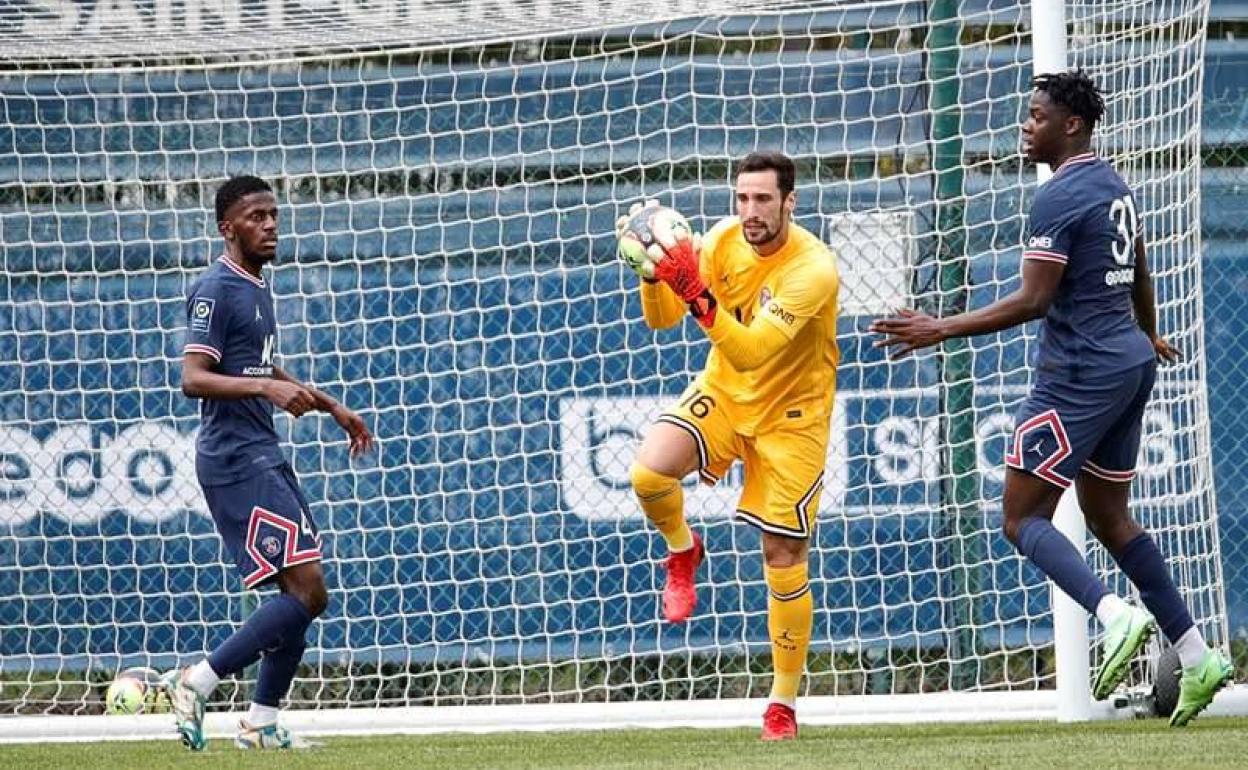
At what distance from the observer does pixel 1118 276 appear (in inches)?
267

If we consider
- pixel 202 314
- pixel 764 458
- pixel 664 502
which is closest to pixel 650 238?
pixel 764 458

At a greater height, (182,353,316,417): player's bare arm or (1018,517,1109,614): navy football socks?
(182,353,316,417): player's bare arm

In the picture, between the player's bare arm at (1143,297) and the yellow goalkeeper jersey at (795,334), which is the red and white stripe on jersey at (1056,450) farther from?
the yellow goalkeeper jersey at (795,334)

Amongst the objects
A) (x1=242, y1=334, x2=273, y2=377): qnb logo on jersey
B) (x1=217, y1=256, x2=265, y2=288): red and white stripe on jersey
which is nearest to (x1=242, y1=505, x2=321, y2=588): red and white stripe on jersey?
(x1=242, y1=334, x2=273, y2=377): qnb logo on jersey

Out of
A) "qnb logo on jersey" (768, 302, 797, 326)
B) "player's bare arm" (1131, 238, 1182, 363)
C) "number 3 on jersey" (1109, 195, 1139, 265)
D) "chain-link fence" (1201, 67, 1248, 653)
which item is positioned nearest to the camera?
"number 3 on jersey" (1109, 195, 1139, 265)

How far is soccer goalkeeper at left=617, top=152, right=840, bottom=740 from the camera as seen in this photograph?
23.7 ft

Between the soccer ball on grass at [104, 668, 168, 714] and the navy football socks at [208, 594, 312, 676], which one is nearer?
the navy football socks at [208, 594, 312, 676]

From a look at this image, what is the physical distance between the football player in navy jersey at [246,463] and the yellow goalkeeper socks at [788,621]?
156 centimetres

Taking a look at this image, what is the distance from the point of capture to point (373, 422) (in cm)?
1007

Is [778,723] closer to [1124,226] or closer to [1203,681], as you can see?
[1203,681]

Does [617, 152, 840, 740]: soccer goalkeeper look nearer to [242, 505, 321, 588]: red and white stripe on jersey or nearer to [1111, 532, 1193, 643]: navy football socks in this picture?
[1111, 532, 1193, 643]: navy football socks

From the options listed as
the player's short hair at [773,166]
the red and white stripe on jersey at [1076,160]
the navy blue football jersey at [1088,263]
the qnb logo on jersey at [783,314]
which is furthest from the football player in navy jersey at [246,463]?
the red and white stripe on jersey at [1076,160]

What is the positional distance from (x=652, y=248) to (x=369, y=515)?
351 centimetres

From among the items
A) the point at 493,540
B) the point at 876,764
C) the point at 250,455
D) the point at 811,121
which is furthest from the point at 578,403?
the point at 876,764
